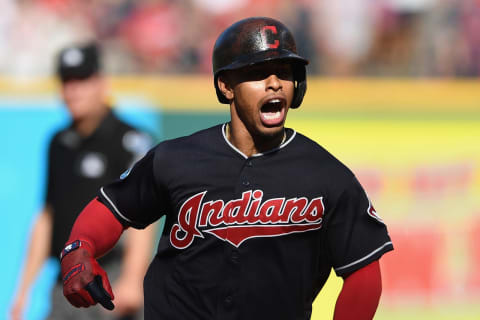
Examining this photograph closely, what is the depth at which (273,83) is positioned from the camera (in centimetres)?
306

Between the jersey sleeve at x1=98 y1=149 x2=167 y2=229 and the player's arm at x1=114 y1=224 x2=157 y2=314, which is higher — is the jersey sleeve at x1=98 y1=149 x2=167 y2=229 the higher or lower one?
the higher one

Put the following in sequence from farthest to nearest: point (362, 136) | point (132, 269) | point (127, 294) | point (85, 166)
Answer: point (362, 136) < point (85, 166) < point (127, 294) < point (132, 269)

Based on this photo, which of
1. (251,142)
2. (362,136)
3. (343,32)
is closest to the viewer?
(251,142)

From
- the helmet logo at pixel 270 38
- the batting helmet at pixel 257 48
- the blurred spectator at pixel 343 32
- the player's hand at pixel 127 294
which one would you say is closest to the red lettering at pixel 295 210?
the batting helmet at pixel 257 48

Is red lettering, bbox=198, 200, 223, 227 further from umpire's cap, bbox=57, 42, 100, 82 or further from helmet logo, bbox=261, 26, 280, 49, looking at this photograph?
umpire's cap, bbox=57, 42, 100, 82

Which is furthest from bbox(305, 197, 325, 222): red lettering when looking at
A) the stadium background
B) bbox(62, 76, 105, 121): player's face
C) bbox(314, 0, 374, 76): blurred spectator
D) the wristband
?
bbox(314, 0, 374, 76): blurred spectator

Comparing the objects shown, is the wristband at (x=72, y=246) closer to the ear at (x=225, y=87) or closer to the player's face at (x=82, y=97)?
the ear at (x=225, y=87)

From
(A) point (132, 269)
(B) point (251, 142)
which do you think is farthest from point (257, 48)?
(A) point (132, 269)

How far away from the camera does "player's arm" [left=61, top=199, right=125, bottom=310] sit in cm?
305

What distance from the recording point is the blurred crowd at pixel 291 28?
26.0 feet

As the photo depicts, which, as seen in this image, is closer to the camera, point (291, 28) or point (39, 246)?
point (39, 246)

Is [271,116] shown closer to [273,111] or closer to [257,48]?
→ [273,111]

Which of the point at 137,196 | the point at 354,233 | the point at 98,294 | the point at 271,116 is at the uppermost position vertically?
the point at 271,116

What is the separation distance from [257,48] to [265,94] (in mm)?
170
